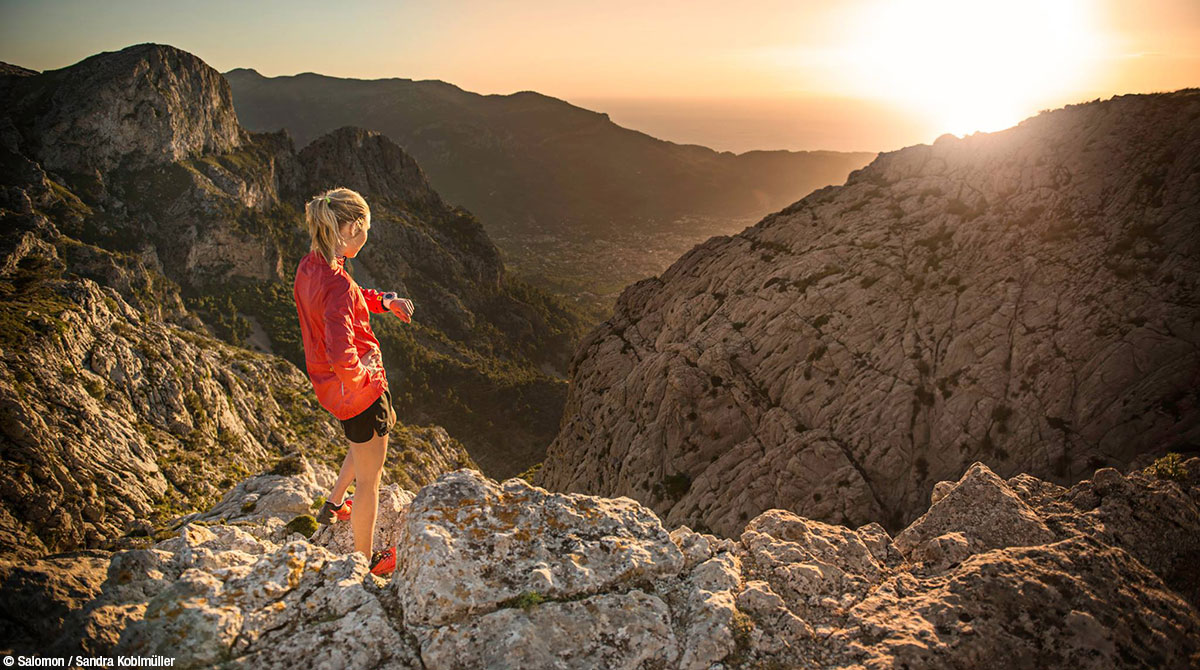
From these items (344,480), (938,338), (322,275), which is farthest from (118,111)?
→ (938,338)

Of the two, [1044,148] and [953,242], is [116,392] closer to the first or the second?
[953,242]

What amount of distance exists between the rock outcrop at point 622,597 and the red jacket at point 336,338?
1.63 metres

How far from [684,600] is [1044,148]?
3472cm

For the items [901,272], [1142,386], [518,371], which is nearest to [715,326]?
[901,272]

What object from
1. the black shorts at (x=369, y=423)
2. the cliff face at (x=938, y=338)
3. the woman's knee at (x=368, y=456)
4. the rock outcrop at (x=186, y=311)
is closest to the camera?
the black shorts at (x=369, y=423)

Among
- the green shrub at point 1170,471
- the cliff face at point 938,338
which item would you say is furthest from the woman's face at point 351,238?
the cliff face at point 938,338

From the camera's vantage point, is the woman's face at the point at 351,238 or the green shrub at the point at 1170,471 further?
the green shrub at the point at 1170,471

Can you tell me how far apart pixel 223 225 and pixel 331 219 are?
10325 cm

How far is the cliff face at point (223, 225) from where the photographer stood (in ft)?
262

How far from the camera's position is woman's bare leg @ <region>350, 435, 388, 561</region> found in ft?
24.8

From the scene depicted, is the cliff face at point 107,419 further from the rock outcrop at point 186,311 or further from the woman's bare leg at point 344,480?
the woman's bare leg at point 344,480

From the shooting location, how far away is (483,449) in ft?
307

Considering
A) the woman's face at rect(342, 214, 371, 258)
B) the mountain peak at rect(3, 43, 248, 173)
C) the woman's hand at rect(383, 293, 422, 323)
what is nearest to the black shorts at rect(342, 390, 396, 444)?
the woman's hand at rect(383, 293, 422, 323)

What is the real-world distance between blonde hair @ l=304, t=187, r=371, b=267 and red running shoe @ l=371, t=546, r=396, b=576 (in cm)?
375
